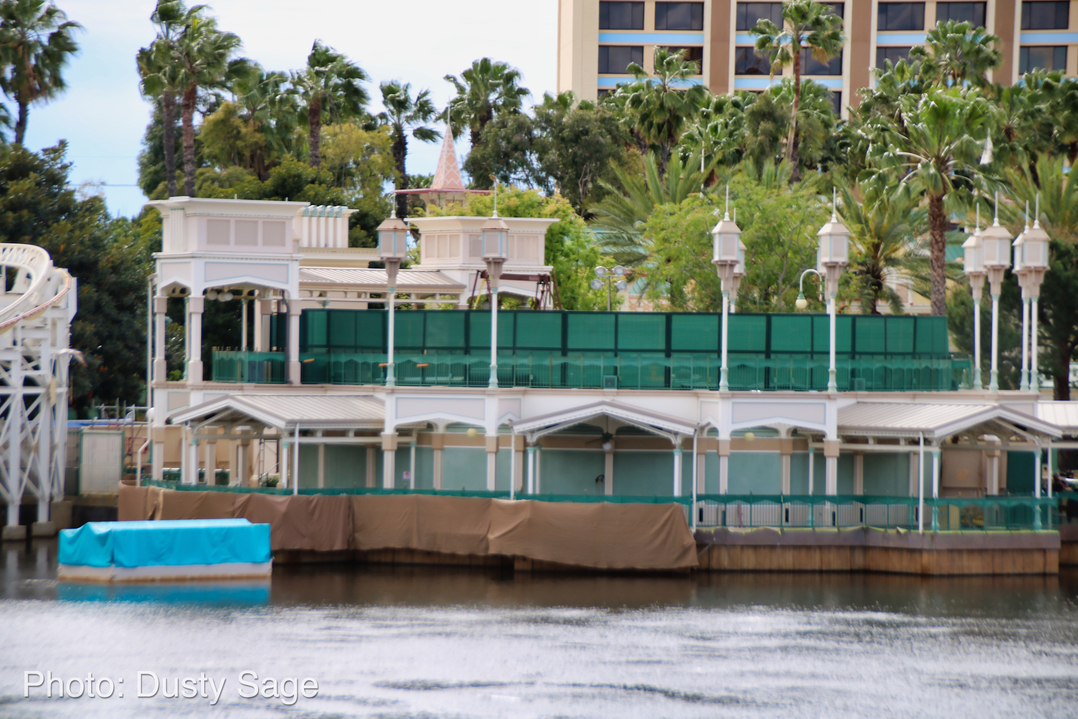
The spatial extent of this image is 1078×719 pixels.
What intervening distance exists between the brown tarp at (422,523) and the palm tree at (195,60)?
31312 mm

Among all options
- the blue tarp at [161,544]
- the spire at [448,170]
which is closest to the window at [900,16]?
the spire at [448,170]

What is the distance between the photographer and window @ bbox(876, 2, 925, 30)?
339 feet

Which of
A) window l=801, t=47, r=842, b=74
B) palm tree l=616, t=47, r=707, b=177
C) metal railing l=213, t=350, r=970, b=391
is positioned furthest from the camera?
window l=801, t=47, r=842, b=74

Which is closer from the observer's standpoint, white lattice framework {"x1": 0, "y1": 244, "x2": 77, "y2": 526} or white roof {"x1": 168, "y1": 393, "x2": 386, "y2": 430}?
white roof {"x1": 168, "y1": 393, "x2": 386, "y2": 430}

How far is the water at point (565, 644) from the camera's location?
24.8 m

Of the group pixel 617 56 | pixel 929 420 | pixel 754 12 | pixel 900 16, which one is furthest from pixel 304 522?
pixel 900 16

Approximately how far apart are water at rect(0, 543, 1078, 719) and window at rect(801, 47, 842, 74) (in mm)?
72989

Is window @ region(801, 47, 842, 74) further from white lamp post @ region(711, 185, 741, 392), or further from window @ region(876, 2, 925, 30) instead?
white lamp post @ region(711, 185, 741, 392)

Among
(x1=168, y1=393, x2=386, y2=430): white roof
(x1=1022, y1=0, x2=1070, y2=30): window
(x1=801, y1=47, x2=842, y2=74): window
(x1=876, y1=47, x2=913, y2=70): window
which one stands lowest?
(x1=168, y1=393, x2=386, y2=430): white roof

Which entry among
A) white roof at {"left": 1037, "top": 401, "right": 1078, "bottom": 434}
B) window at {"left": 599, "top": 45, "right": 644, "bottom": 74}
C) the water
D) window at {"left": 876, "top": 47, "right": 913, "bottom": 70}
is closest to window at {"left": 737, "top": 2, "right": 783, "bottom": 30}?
window at {"left": 876, "top": 47, "right": 913, "bottom": 70}

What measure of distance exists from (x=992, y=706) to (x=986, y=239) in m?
20.0

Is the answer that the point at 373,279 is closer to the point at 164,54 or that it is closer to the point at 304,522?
the point at 304,522

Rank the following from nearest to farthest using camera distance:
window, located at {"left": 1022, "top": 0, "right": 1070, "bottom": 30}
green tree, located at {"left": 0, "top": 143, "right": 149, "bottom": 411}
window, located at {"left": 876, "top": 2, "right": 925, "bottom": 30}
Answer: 1. green tree, located at {"left": 0, "top": 143, "right": 149, "bottom": 411}
2. window, located at {"left": 1022, "top": 0, "right": 1070, "bottom": 30}
3. window, located at {"left": 876, "top": 2, "right": 925, "bottom": 30}

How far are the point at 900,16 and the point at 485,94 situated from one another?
33.7 metres
